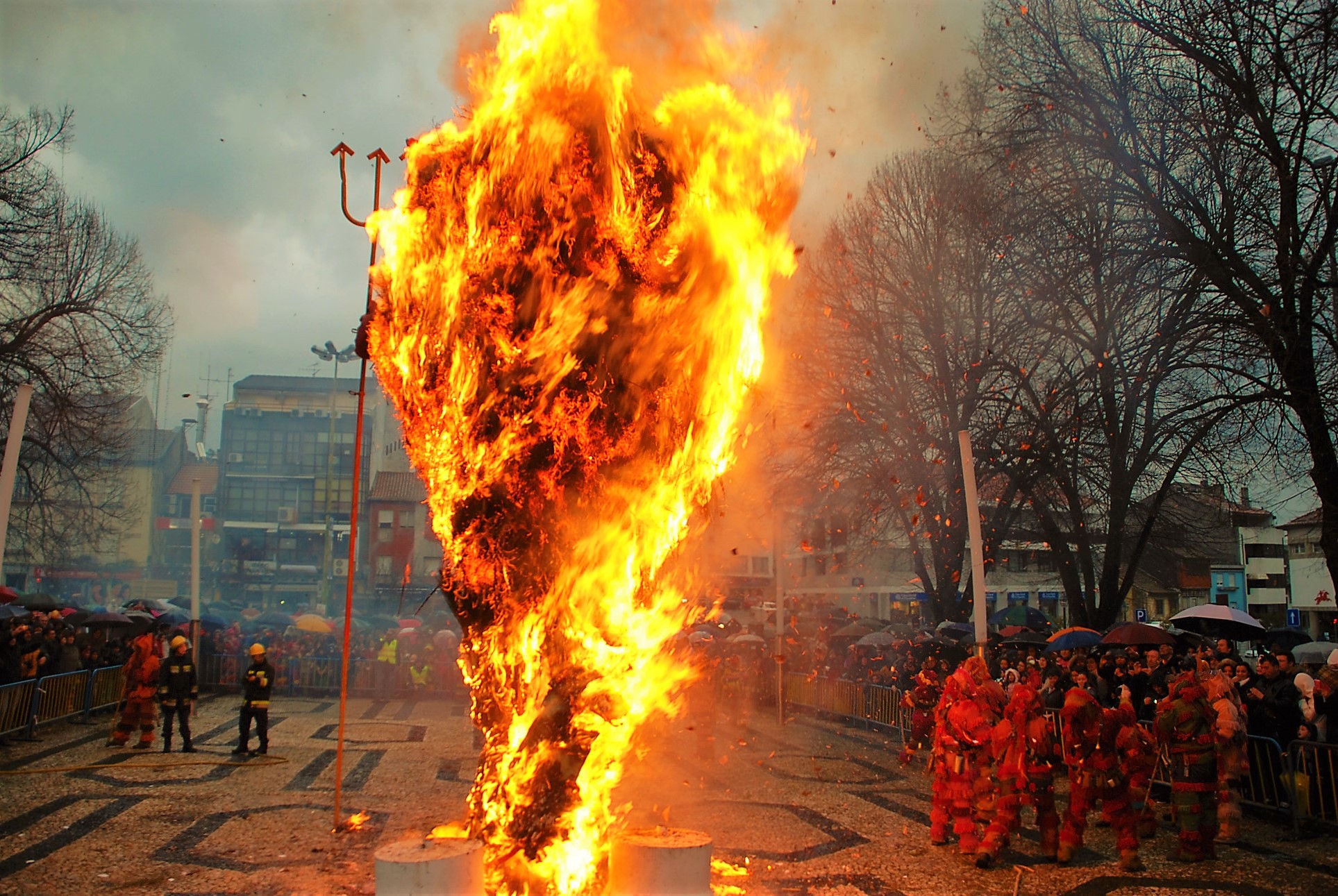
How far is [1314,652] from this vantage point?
16938 millimetres

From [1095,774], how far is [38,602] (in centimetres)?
2596

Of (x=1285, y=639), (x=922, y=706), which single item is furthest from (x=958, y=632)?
(x=922, y=706)

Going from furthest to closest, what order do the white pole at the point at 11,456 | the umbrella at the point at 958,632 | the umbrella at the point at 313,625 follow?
the umbrella at the point at 313,625 → the umbrella at the point at 958,632 → the white pole at the point at 11,456

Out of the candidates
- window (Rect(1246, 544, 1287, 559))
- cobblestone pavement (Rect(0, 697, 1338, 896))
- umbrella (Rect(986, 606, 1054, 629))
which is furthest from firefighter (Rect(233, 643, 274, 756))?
window (Rect(1246, 544, 1287, 559))

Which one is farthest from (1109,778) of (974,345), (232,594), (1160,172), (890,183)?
(232,594)

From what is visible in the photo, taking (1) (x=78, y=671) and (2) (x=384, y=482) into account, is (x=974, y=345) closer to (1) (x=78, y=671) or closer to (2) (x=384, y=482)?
(1) (x=78, y=671)

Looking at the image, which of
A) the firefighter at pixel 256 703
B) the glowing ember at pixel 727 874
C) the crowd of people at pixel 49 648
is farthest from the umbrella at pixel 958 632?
the crowd of people at pixel 49 648

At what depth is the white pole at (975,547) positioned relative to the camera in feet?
42.6

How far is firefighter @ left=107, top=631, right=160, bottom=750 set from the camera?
1453cm

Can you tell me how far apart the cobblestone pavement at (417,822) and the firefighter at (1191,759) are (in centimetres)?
28

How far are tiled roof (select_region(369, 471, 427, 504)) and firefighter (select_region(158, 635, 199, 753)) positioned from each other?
5050 cm

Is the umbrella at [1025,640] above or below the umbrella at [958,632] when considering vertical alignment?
below

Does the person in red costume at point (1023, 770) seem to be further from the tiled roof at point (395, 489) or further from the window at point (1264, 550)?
the window at point (1264, 550)

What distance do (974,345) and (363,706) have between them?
16.8 meters
